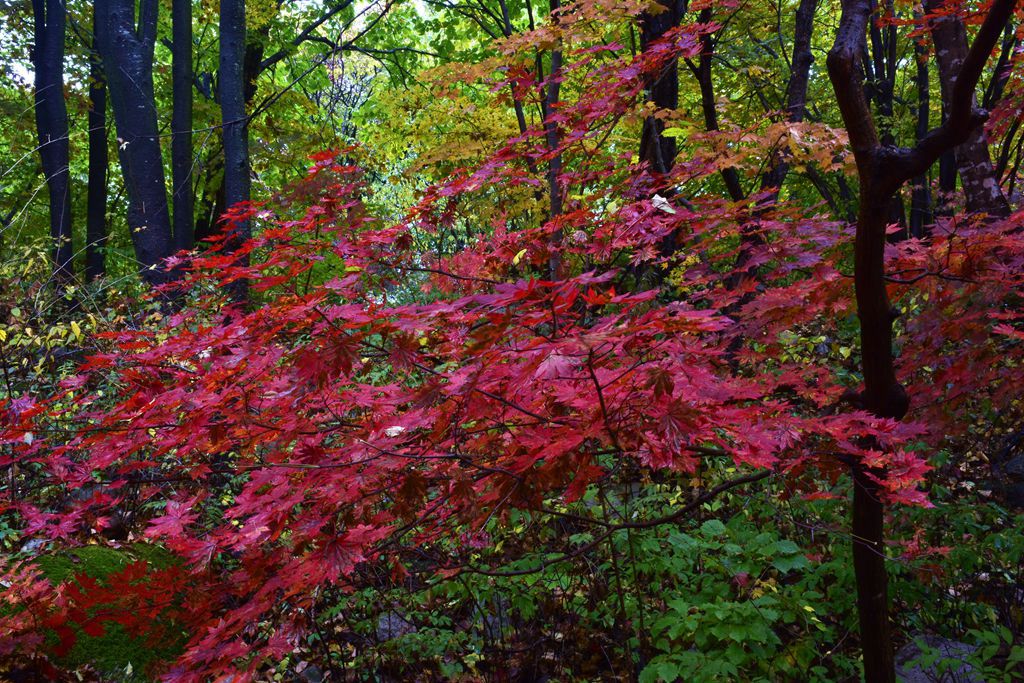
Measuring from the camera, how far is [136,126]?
9.27m

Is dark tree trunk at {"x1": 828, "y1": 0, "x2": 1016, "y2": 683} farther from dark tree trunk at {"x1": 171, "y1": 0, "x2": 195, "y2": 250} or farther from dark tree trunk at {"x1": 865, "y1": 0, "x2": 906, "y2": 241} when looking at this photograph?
dark tree trunk at {"x1": 171, "y1": 0, "x2": 195, "y2": 250}

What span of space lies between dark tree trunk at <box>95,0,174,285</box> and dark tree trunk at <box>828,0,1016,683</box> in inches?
347

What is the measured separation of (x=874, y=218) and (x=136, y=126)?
9.79 meters

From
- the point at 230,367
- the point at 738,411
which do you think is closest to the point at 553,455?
the point at 738,411

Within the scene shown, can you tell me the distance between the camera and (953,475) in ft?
17.7

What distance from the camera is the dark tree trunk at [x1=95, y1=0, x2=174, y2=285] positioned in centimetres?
908

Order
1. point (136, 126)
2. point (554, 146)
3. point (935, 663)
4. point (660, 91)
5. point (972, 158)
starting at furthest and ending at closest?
1. point (136, 126)
2. point (660, 91)
3. point (972, 158)
4. point (554, 146)
5. point (935, 663)

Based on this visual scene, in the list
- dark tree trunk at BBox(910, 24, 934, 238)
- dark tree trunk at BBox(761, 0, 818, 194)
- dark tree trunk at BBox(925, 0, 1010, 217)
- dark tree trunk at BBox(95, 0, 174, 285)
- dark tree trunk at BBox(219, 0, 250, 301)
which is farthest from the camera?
dark tree trunk at BBox(910, 24, 934, 238)

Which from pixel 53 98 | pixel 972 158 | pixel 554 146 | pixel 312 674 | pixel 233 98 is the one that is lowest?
pixel 312 674

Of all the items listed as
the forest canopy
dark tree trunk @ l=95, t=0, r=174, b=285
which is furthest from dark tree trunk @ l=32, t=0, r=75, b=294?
the forest canopy

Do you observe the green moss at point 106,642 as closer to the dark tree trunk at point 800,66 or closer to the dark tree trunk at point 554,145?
the dark tree trunk at point 554,145

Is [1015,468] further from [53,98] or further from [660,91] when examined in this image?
[53,98]

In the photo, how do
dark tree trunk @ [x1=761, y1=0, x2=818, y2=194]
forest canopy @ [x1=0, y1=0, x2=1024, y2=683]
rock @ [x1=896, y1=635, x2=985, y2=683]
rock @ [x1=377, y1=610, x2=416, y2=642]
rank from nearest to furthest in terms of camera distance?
1. forest canopy @ [x1=0, y1=0, x2=1024, y2=683]
2. rock @ [x1=896, y1=635, x2=985, y2=683]
3. rock @ [x1=377, y1=610, x2=416, y2=642]
4. dark tree trunk @ [x1=761, y1=0, x2=818, y2=194]

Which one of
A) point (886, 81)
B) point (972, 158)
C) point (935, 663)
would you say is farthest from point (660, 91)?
point (935, 663)
